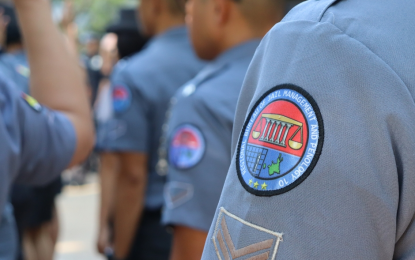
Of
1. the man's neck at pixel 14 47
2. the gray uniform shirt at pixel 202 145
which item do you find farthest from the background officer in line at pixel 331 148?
the man's neck at pixel 14 47

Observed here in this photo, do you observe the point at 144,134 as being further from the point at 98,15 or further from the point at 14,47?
the point at 98,15

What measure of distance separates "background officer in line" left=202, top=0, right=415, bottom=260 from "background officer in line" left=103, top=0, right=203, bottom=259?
1894 mm

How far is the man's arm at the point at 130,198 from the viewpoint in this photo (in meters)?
2.60

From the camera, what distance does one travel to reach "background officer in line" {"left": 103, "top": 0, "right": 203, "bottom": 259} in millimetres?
2555

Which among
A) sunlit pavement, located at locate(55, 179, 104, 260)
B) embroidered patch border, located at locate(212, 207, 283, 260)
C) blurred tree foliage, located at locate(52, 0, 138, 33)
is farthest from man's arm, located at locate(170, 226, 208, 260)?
blurred tree foliage, located at locate(52, 0, 138, 33)

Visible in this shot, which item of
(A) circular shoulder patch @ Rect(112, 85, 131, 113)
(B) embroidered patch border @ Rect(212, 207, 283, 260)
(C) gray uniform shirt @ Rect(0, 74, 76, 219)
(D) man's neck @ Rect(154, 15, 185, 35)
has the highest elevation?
(D) man's neck @ Rect(154, 15, 185, 35)

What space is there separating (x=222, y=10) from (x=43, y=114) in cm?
69

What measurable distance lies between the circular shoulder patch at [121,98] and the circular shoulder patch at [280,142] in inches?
76.3

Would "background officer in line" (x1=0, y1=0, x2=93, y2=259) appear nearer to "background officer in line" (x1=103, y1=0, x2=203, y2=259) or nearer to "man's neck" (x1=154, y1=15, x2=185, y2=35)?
"background officer in line" (x1=103, y1=0, x2=203, y2=259)

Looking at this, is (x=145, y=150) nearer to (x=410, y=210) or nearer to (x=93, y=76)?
(x=410, y=210)

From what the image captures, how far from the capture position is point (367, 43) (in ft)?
2.12

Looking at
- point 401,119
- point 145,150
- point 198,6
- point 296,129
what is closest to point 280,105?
point 296,129

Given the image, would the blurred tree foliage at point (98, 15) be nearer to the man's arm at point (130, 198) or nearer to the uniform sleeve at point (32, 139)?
the man's arm at point (130, 198)

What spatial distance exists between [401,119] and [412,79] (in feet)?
0.20
